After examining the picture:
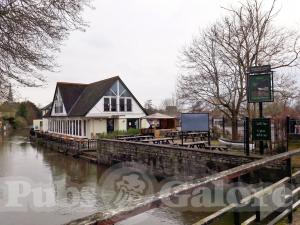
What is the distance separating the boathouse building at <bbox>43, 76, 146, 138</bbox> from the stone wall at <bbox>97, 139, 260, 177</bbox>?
37.5 ft

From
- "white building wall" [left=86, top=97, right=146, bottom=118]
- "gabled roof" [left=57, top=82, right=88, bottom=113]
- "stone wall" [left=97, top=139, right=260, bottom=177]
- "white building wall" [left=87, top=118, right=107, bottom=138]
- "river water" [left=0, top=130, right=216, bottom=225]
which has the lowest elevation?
"river water" [left=0, top=130, right=216, bottom=225]

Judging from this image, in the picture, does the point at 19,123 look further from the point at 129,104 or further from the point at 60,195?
the point at 60,195

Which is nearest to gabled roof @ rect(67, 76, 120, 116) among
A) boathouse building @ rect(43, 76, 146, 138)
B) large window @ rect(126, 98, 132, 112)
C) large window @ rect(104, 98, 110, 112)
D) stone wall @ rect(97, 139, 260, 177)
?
boathouse building @ rect(43, 76, 146, 138)

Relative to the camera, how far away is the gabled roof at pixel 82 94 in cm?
3192

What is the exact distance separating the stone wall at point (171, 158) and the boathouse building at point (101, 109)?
1142cm

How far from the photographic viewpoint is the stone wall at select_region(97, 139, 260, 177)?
11461mm

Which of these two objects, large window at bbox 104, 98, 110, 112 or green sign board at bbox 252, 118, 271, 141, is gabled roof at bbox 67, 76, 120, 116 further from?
green sign board at bbox 252, 118, 271, 141

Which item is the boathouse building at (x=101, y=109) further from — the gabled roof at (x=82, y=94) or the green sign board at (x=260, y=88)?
the green sign board at (x=260, y=88)

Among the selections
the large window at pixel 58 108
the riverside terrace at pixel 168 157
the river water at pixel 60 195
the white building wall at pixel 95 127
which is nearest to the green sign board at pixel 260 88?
the riverside terrace at pixel 168 157

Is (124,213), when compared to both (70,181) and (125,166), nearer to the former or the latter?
(70,181)

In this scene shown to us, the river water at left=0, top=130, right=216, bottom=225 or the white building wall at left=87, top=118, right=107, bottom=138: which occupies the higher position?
the white building wall at left=87, top=118, right=107, bottom=138

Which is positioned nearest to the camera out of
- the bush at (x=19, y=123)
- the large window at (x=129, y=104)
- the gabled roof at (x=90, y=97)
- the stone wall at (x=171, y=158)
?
the stone wall at (x=171, y=158)

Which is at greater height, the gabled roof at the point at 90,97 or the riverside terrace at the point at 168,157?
the gabled roof at the point at 90,97

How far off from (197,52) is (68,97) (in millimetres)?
19165
